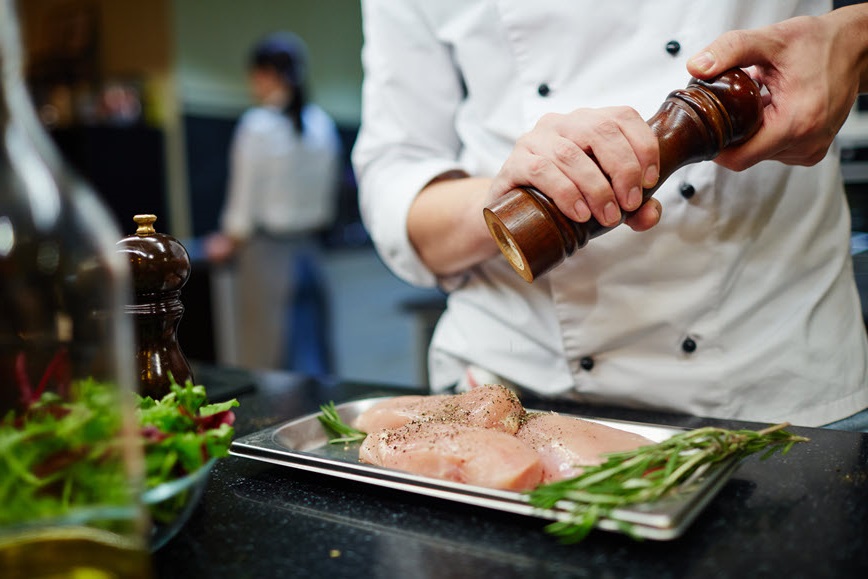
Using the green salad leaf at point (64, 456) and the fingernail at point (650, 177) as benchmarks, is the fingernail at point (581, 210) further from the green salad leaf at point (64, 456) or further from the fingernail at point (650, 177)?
the green salad leaf at point (64, 456)

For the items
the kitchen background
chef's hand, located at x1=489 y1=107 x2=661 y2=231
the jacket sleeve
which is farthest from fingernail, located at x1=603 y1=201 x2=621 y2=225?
the kitchen background

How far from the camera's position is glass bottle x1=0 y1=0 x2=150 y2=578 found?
0.45m

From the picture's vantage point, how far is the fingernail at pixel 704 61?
759 millimetres

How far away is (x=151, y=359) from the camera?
78cm

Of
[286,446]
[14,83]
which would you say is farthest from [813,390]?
[14,83]

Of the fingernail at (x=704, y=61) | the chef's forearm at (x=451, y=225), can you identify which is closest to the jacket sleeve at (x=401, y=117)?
the chef's forearm at (x=451, y=225)

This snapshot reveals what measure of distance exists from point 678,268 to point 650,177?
0.27 m

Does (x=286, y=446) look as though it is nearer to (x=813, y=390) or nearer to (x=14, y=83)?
(x=14, y=83)

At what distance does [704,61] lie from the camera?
760 mm

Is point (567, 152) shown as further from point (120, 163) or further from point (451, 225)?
point (120, 163)

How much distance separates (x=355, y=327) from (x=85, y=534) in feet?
14.3

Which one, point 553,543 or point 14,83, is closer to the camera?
point 14,83

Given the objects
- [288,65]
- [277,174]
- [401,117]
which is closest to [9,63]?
[401,117]

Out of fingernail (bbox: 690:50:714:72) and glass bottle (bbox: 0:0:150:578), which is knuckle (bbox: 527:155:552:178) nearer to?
fingernail (bbox: 690:50:714:72)
